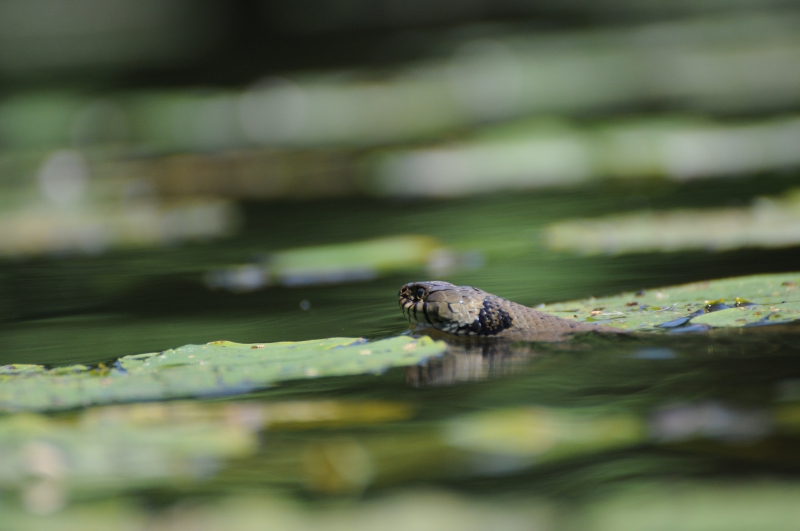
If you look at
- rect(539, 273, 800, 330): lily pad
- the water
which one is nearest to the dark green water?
the water

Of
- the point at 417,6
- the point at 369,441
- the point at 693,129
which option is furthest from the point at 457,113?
the point at 417,6

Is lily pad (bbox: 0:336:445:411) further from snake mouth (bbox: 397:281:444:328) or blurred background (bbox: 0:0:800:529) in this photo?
snake mouth (bbox: 397:281:444:328)

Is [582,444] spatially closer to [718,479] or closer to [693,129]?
[718,479]

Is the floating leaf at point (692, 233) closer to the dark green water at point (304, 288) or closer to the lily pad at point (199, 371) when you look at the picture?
the dark green water at point (304, 288)

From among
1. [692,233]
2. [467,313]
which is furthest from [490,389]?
[692,233]

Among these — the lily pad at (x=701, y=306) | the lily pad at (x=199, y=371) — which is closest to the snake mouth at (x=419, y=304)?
the lily pad at (x=701, y=306)

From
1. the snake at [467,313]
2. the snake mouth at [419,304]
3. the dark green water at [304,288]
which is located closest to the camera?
the snake at [467,313]
